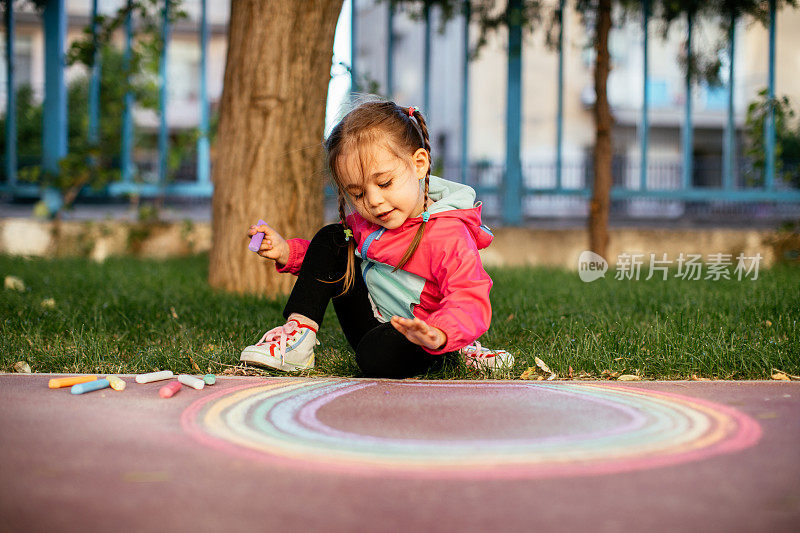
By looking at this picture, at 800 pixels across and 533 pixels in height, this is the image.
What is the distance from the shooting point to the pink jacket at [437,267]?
6.93 ft

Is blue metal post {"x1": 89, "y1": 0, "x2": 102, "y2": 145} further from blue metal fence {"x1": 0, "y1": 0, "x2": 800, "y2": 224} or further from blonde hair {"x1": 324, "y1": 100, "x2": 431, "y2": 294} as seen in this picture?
blonde hair {"x1": 324, "y1": 100, "x2": 431, "y2": 294}

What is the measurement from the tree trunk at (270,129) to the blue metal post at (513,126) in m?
2.36

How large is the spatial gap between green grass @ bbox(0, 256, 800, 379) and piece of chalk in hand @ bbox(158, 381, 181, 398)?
0.33 metres

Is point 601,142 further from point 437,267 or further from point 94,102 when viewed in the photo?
point 94,102

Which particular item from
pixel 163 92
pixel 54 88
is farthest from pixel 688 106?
pixel 54 88

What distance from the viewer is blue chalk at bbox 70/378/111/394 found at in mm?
2047

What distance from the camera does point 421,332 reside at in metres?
1.97

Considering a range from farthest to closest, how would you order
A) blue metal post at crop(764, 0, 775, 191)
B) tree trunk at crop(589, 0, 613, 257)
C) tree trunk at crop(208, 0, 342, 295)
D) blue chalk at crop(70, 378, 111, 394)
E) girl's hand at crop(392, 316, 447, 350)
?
blue metal post at crop(764, 0, 775, 191)
tree trunk at crop(589, 0, 613, 257)
tree trunk at crop(208, 0, 342, 295)
blue chalk at crop(70, 378, 111, 394)
girl's hand at crop(392, 316, 447, 350)

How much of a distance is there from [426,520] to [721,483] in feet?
1.84

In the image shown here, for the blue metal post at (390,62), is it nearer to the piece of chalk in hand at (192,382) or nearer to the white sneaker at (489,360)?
the white sneaker at (489,360)

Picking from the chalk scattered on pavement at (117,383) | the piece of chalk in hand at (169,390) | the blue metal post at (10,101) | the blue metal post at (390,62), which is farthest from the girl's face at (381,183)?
the blue metal post at (10,101)

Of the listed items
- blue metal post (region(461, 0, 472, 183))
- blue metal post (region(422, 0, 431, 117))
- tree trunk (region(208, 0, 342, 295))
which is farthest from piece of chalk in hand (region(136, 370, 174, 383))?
blue metal post (region(422, 0, 431, 117))


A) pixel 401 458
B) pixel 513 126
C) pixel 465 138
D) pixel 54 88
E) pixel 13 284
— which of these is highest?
pixel 54 88

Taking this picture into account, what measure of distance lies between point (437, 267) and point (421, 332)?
1.21ft
